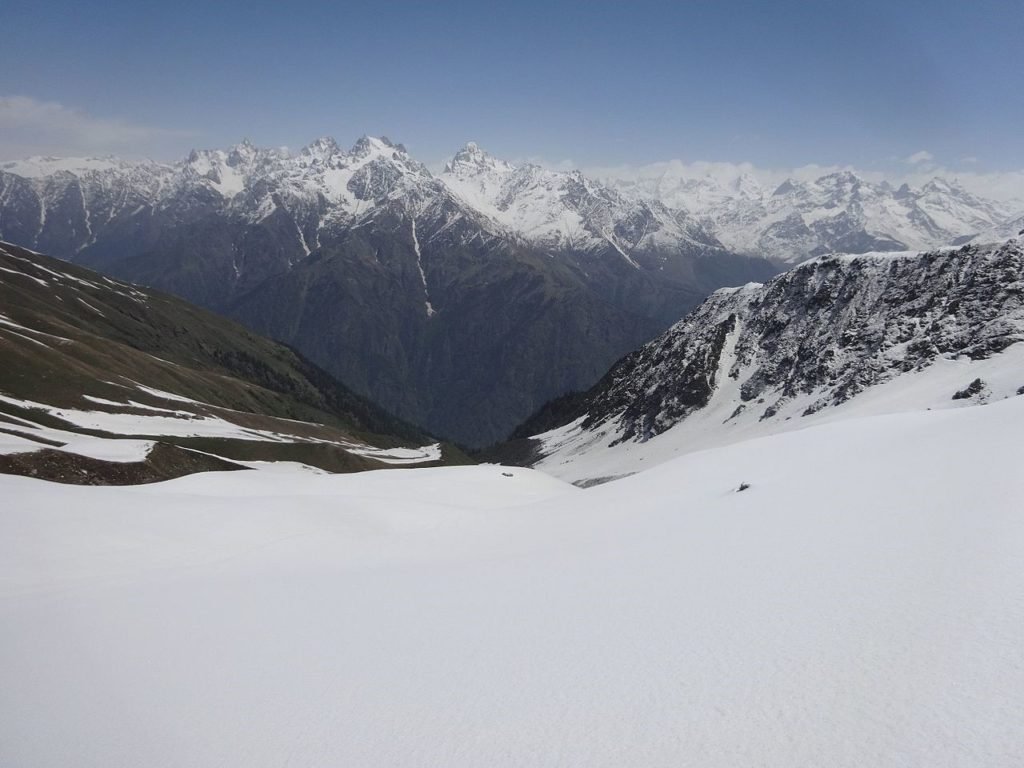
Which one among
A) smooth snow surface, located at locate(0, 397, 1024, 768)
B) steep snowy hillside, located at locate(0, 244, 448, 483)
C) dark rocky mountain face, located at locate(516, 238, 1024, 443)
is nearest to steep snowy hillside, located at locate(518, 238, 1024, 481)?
dark rocky mountain face, located at locate(516, 238, 1024, 443)

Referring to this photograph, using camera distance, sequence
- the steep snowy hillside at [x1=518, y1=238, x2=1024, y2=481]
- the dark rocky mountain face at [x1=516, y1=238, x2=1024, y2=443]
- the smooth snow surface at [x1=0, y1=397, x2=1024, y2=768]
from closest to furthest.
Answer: the smooth snow surface at [x1=0, y1=397, x2=1024, y2=768]
the steep snowy hillside at [x1=518, y1=238, x2=1024, y2=481]
the dark rocky mountain face at [x1=516, y1=238, x2=1024, y2=443]

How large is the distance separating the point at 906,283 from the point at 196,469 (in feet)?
420

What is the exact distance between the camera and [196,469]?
73625 mm

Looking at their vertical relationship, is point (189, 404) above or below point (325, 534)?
above

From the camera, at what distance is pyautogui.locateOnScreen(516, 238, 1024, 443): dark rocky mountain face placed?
99375 mm

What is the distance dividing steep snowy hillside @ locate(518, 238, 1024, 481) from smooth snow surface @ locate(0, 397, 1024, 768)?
74.3 metres

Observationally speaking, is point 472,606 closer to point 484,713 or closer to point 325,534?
point 484,713

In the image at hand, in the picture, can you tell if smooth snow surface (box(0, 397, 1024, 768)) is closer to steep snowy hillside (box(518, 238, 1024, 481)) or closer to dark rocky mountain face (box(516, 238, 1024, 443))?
steep snowy hillside (box(518, 238, 1024, 481))

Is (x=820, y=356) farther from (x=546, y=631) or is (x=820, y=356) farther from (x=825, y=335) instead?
(x=546, y=631)

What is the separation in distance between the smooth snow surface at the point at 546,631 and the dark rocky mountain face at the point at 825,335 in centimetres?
7946

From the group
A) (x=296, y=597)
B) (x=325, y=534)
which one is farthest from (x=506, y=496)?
(x=296, y=597)

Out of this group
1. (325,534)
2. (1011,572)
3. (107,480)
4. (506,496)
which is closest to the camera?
(1011,572)

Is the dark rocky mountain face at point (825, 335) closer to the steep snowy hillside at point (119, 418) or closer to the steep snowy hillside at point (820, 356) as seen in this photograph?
the steep snowy hillside at point (820, 356)

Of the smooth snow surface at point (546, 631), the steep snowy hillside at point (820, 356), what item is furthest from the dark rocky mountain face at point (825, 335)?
the smooth snow surface at point (546, 631)
